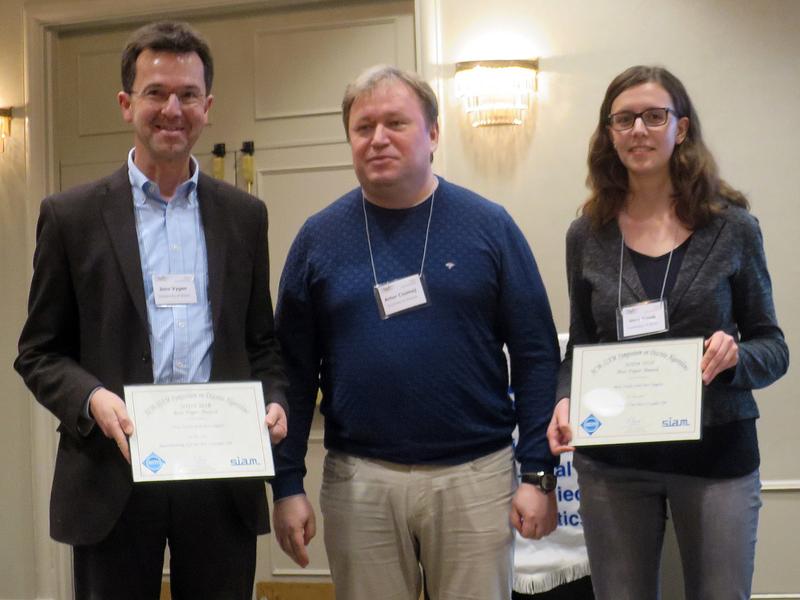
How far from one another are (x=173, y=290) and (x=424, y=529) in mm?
740

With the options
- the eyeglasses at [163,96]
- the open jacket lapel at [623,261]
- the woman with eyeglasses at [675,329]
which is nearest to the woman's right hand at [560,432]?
the woman with eyeglasses at [675,329]

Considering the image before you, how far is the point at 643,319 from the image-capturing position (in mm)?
2141

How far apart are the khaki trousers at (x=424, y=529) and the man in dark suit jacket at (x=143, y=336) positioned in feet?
0.74

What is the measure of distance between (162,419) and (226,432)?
0.40ft

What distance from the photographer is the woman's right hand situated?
6.81ft

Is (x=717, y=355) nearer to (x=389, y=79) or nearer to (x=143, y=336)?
(x=389, y=79)

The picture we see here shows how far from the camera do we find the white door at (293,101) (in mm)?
4152

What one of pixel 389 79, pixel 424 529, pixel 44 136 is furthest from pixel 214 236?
pixel 44 136

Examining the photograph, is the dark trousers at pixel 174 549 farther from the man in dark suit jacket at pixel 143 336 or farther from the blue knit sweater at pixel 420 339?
the blue knit sweater at pixel 420 339

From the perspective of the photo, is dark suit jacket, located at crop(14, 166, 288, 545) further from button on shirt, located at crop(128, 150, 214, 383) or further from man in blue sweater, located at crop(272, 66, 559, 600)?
man in blue sweater, located at crop(272, 66, 559, 600)

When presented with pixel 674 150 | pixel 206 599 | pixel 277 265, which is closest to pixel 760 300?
pixel 674 150

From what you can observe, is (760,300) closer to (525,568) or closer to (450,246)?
(450,246)

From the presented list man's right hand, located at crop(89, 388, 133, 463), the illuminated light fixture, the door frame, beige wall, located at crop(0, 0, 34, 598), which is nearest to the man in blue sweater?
man's right hand, located at crop(89, 388, 133, 463)

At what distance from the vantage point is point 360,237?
7.18 ft
